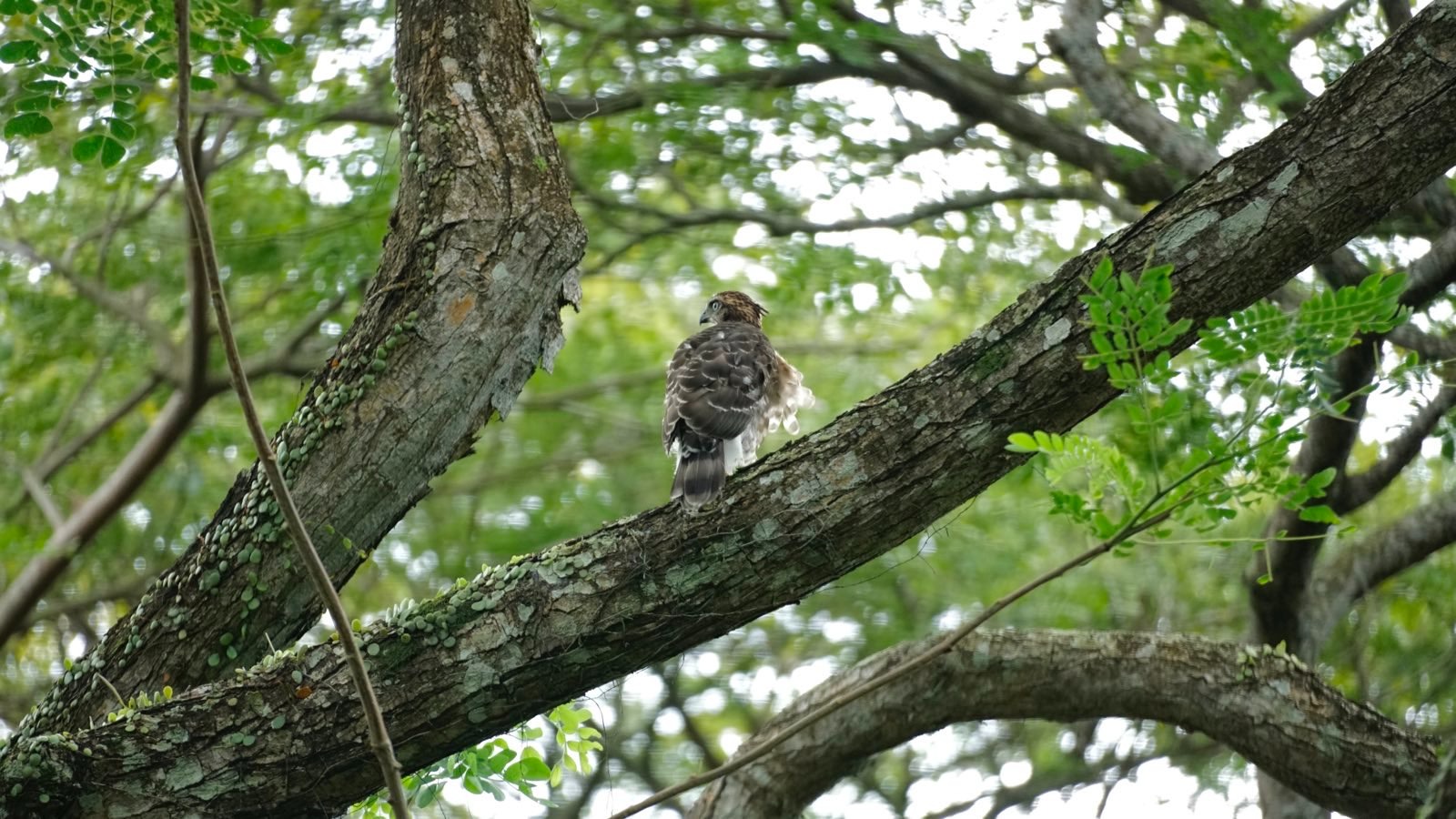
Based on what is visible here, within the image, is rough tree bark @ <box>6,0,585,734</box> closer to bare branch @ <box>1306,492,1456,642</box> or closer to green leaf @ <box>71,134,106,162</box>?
green leaf @ <box>71,134,106,162</box>

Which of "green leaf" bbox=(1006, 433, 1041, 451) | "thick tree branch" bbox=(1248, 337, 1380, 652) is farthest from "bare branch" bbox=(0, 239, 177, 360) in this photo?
"green leaf" bbox=(1006, 433, 1041, 451)

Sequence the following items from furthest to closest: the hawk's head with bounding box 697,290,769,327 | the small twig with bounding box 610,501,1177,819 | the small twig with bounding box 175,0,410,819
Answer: the hawk's head with bounding box 697,290,769,327 → the small twig with bounding box 610,501,1177,819 → the small twig with bounding box 175,0,410,819

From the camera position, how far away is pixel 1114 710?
15.8 ft

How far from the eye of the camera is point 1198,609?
9.13m

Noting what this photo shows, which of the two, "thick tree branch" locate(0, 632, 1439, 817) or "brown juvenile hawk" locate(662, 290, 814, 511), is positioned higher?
"brown juvenile hawk" locate(662, 290, 814, 511)

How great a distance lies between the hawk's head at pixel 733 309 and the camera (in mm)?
7336

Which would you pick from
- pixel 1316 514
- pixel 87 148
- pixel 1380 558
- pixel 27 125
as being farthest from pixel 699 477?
pixel 1380 558

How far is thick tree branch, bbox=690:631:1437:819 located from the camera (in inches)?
176

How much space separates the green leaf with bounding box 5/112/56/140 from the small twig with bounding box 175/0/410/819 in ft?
6.23

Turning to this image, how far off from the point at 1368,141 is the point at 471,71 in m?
2.42

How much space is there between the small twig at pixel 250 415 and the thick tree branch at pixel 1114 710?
2.23 meters

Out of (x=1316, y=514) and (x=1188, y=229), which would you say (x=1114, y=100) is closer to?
(x=1188, y=229)

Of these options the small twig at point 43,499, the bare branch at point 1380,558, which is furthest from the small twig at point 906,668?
the small twig at point 43,499

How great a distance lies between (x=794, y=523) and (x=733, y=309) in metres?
4.14
